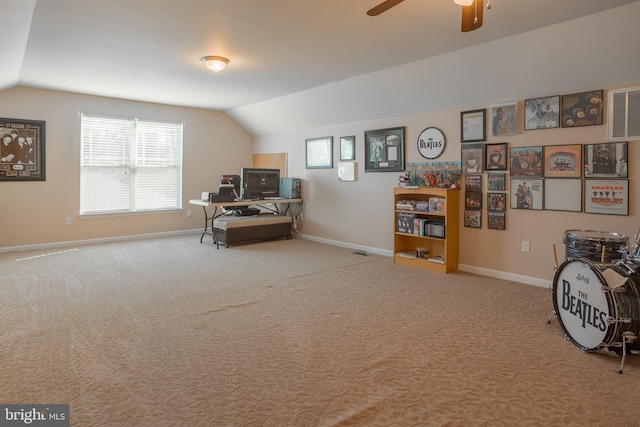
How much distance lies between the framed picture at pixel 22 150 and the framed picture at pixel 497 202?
6594mm

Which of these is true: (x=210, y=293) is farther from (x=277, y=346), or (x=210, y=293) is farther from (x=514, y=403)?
(x=514, y=403)

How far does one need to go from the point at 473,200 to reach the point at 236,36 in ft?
10.8

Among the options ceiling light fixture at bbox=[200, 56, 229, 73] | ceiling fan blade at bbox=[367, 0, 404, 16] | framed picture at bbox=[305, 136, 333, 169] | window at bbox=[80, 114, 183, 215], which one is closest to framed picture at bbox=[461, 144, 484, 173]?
framed picture at bbox=[305, 136, 333, 169]

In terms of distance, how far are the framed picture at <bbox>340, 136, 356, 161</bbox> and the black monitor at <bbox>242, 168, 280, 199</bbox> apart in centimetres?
136

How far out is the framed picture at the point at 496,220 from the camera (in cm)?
446

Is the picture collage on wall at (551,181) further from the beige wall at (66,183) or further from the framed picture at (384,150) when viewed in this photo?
the beige wall at (66,183)

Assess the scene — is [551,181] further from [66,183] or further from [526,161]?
[66,183]

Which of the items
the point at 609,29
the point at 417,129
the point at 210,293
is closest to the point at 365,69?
the point at 417,129

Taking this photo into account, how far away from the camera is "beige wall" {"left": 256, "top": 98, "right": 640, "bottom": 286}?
388 cm

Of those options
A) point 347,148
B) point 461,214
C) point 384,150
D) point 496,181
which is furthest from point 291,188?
point 496,181

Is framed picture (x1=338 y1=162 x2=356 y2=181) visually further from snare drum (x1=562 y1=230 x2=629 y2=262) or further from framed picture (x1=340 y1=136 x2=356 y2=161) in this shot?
snare drum (x1=562 y1=230 x2=629 y2=262)

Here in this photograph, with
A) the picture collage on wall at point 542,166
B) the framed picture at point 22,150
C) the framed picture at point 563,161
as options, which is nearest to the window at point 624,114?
the picture collage on wall at point 542,166

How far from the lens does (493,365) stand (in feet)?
7.98

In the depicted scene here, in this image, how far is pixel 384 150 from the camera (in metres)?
5.71
